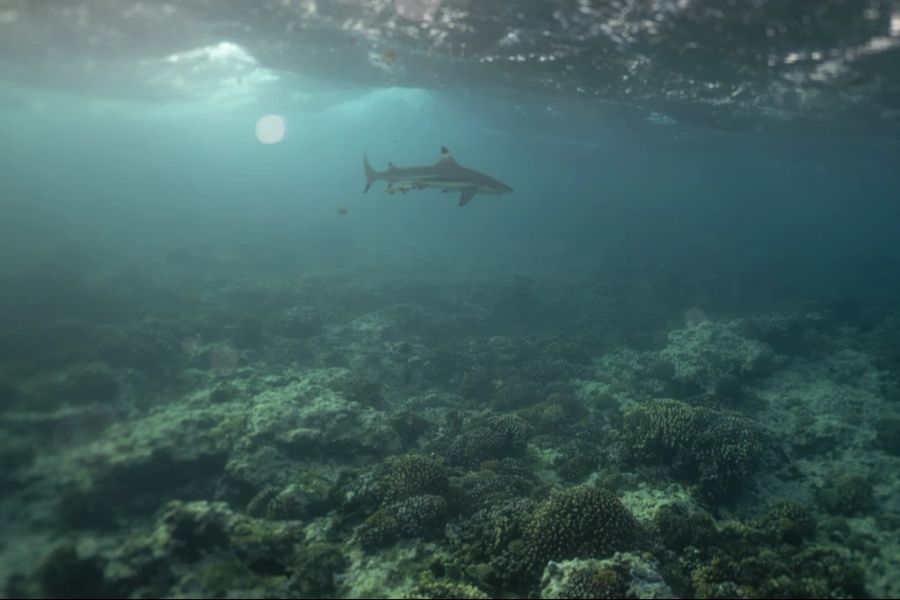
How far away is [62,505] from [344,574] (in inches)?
159

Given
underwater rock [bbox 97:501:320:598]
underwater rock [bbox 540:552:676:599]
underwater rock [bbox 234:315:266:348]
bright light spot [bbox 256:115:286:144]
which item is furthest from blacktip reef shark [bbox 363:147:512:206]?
bright light spot [bbox 256:115:286:144]

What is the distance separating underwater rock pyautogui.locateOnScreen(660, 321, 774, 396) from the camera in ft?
50.5

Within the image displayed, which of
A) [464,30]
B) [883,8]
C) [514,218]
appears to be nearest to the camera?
[883,8]

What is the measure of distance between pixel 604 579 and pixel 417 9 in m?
16.6

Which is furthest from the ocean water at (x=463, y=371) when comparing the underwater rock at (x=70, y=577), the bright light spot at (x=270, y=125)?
the bright light spot at (x=270, y=125)

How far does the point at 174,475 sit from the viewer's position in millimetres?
8133

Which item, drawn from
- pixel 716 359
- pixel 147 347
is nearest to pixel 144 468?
pixel 147 347

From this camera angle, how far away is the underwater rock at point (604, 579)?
230 inches

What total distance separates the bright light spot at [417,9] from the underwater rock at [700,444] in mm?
13494

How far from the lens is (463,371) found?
16953 mm

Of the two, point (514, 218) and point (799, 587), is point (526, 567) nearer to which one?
point (799, 587)

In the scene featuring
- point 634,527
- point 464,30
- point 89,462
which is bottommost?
point 634,527

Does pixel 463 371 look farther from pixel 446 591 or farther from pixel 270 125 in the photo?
pixel 270 125

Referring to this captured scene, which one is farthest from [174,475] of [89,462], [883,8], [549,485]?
[883,8]
